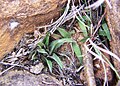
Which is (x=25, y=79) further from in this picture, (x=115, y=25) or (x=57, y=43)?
(x=115, y=25)

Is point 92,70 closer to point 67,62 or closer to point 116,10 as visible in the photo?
point 67,62

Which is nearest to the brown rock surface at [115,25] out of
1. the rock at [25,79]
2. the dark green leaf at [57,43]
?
the dark green leaf at [57,43]

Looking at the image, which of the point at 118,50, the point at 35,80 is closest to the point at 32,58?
the point at 35,80

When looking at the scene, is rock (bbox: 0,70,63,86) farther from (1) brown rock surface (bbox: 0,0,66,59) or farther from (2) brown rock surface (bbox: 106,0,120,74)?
(2) brown rock surface (bbox: 106,0,120,74)

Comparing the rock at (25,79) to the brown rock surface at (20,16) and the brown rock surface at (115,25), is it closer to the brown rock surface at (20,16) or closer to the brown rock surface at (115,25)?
the brown rock surface at (20,16)

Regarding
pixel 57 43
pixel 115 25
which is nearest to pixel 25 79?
pixel 57 43
